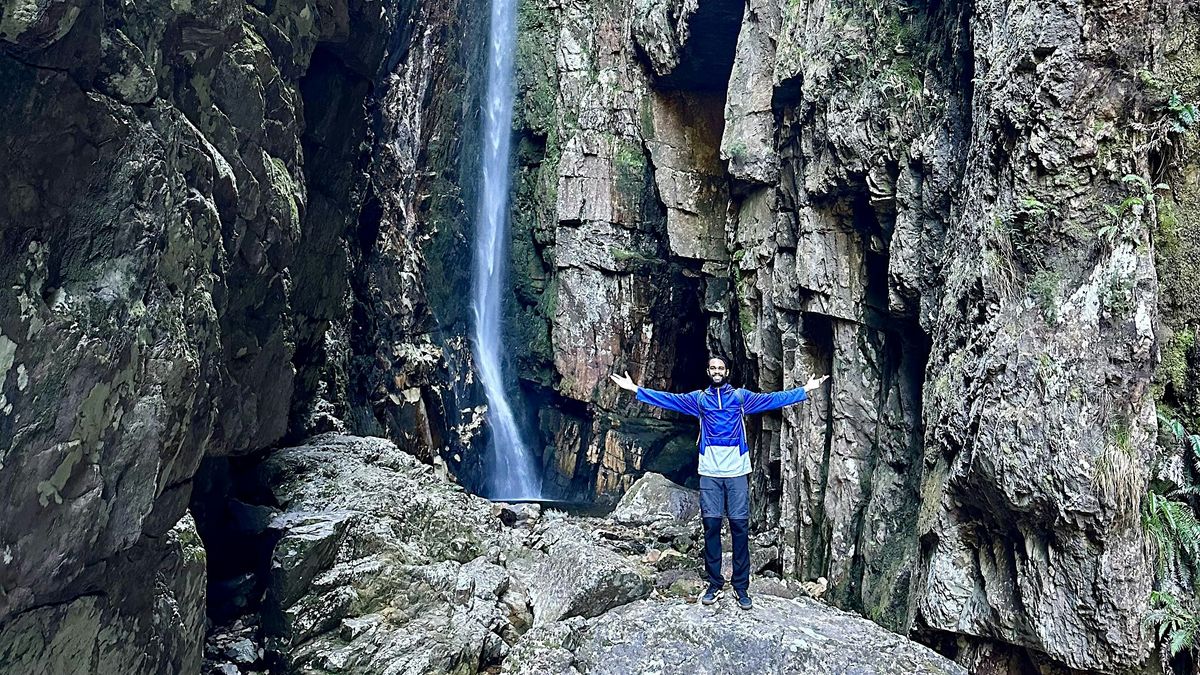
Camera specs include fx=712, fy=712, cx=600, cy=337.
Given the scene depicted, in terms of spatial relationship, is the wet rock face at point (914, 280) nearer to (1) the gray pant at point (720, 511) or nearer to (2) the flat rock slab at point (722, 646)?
(2) the flat rock slab at point (722, 646)

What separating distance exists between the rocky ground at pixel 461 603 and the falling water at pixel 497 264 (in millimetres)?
10932

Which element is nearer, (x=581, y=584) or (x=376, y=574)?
(x=376, y=574)

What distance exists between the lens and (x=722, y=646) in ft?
22.4

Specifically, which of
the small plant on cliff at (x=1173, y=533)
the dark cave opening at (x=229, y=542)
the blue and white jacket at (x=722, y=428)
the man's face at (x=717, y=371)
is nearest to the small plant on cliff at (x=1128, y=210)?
the small plant on cliff at (x=1173, y=533)

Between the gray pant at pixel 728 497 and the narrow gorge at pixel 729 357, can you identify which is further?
the gray pant at pixel 728 497

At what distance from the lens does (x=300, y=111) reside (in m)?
11.8

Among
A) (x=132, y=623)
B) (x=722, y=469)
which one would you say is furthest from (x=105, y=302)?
(x=722, y=469)

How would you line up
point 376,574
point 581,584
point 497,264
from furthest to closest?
1. point 497,264
2. point 581,584
3. point 376,574

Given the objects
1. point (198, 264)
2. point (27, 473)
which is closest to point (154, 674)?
point (27, 473)

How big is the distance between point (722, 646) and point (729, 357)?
14.5 meters

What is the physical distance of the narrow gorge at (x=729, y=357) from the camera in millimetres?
5152

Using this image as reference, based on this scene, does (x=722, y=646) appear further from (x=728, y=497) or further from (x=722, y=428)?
(x=722, y=428)

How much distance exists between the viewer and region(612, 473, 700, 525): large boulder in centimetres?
1750

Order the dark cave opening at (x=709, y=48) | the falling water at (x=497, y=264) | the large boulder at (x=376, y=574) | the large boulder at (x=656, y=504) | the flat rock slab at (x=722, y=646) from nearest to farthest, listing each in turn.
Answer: the flat rock slab at (x=722, y=646) < the large boulder at (x=376, y=574) < the large boulder at (x=656, y=504) < the dark cave opening at (x=709, y=48) < the falling water at (x=497, y=264)
